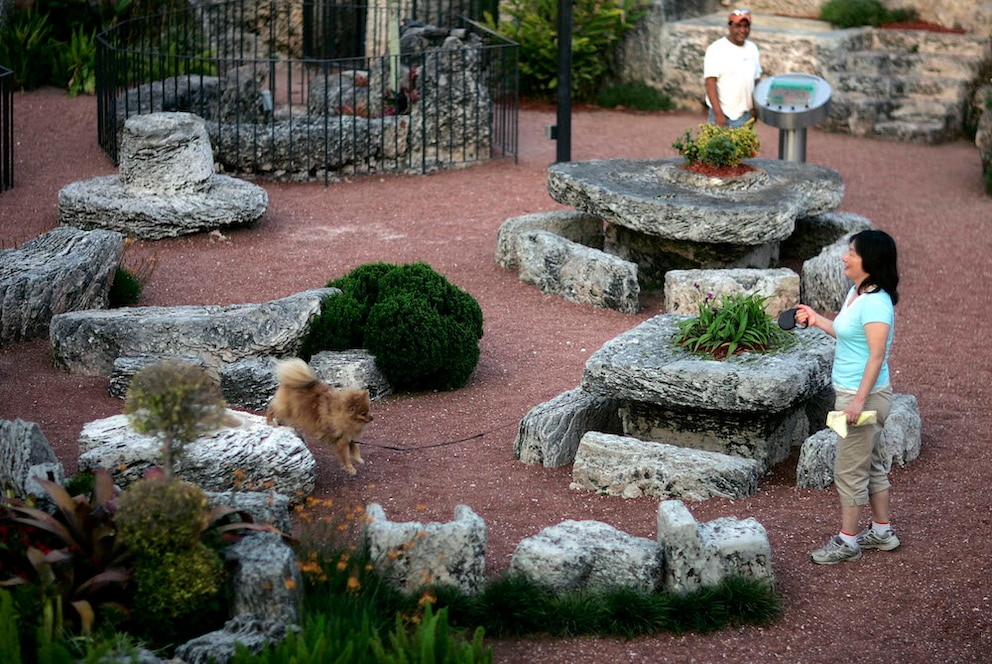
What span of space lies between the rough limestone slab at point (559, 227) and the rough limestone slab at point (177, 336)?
3155mm

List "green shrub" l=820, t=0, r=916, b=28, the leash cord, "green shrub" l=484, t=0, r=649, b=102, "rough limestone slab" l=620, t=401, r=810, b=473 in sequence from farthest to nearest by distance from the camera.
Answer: "green shrub" l=820, t=0, r=916, b=28, "green shrub" l=484, t=0, r=649, b=102, the leash cord, "rough limestone slab" l=620, t=401, r=810, b=473

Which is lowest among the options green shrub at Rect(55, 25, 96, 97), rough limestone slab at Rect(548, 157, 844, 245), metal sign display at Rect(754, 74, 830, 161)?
rough limestone slab at Rect(548, 157, 844, 245)

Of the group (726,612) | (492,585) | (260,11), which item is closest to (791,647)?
(726,612)

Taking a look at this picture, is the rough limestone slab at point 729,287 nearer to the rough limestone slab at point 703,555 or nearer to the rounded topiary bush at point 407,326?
the rounded topiary bush at point 407,326

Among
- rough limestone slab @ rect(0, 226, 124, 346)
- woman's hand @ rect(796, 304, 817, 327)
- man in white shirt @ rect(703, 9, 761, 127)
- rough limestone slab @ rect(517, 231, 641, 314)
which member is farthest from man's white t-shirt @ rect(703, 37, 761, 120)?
woman's hand @ rect(796, 304, 817, 327)

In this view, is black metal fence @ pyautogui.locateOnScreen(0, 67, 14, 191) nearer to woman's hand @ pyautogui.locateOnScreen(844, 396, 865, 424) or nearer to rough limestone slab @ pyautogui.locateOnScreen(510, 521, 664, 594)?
rough limestone slab @ pyautogui.locateOnScreen(510, 521, 664, 594)

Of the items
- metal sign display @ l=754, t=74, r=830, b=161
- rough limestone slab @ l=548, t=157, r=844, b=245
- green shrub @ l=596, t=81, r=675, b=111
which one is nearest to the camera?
rough limestone slab @ l=548, t=157, r=844, b=245

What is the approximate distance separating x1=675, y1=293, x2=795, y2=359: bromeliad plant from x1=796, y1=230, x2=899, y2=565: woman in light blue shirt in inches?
41.6

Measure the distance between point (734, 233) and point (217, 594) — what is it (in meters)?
6.15

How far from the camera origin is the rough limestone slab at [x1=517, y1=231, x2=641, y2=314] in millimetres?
10102

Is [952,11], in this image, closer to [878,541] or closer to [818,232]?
[818,232]

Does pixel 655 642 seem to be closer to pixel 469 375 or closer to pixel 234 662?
pixel 234 662

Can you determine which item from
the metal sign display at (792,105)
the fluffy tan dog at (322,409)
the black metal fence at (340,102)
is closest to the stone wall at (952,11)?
the black metal fence at (340,102)

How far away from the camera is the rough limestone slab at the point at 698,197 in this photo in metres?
10.0
